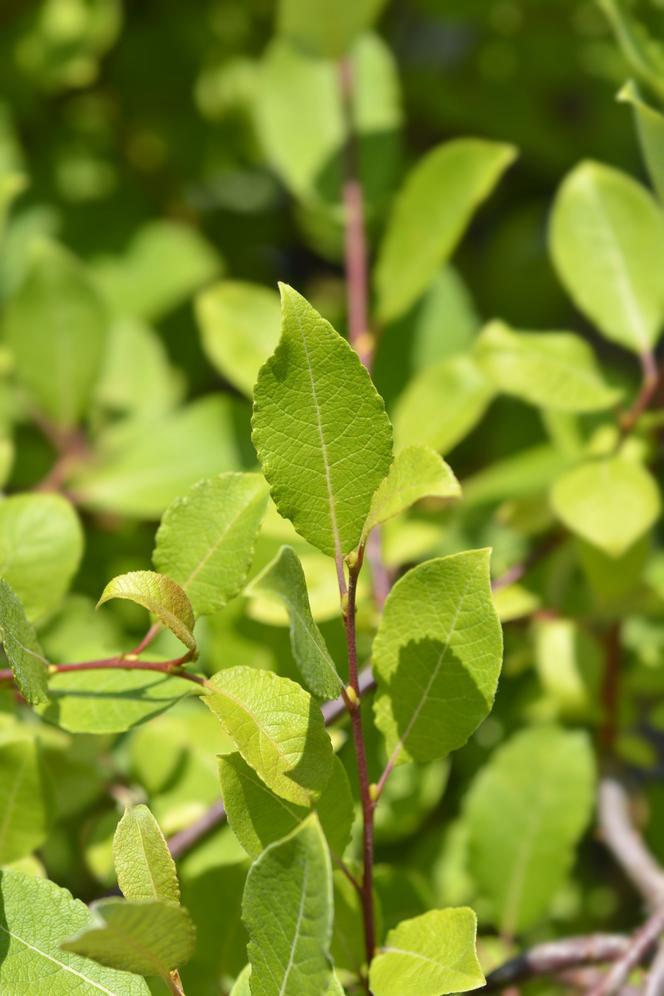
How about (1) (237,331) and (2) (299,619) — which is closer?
(2) (299,619)

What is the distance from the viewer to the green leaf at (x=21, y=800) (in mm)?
724

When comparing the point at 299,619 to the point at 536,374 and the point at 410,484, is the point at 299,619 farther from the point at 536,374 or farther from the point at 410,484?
the point at 536,374

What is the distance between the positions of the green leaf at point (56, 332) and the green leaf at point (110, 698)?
53 cm

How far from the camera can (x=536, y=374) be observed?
3.05 ft

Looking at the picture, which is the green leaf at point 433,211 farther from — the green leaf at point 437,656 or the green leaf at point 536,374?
the green leaf at point 437,656

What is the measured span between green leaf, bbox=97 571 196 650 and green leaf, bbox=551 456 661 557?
1.21ft

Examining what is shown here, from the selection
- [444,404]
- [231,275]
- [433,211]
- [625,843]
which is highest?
[433,211]

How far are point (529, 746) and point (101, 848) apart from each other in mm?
360

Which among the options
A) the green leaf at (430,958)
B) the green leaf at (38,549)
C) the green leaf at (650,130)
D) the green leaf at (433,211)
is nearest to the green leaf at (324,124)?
the green leaf at (433,211)

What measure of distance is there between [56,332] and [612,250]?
543 millimetres

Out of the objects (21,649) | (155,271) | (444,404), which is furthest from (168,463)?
(21,649)

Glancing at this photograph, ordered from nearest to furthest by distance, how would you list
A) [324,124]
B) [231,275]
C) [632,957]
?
[632,957] < [324,124] < [231,275]

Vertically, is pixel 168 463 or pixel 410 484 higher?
pixel 410 484

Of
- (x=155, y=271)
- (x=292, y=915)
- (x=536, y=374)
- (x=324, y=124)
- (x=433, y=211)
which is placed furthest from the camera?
(x=155, y=271)
